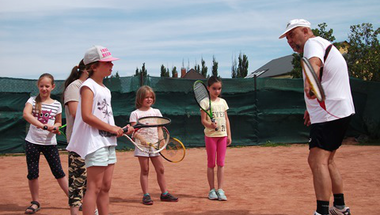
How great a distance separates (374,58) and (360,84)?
660 centimetres

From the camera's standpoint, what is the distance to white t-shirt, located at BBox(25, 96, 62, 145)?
442 centimetres

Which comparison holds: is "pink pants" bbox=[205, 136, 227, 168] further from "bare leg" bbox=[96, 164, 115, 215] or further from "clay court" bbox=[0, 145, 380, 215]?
"bare leg" bbox=[96, 164, 115, 215]

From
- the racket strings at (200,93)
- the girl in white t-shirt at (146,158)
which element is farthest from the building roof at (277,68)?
the girl in white t-shirt at (146,158)

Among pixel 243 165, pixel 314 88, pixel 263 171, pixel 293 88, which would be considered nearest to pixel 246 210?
pixel 314 88

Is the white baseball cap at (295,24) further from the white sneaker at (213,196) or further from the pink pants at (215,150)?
the white sneaker at (213,196)

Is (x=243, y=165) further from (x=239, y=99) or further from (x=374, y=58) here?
(x=374, y=58)

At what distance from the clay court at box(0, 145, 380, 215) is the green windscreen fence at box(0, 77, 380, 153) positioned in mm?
1399

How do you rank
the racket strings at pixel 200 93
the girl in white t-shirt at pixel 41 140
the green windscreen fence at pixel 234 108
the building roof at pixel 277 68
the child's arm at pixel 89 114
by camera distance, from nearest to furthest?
the child's arm at pixel 89 114
the girl in white t-shirt at pixel 41 140
the racket strings at pixel 200 93
the green windscreen fence at pixel 234 108
the building roof at pixel 277 68

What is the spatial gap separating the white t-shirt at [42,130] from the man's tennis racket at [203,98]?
1753mm

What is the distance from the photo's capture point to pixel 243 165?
7898mm

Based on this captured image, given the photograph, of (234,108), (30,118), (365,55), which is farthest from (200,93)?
(365,55)

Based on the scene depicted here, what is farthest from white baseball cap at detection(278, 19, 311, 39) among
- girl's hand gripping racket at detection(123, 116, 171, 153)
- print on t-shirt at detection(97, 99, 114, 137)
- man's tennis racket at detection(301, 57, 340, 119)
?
print on t-shirt at detection(97, 99, 114, 137)

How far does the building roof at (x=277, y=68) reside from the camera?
36250 mm

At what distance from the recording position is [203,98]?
522 cm
